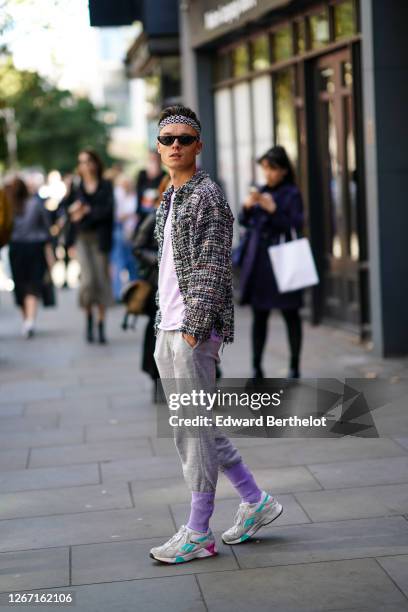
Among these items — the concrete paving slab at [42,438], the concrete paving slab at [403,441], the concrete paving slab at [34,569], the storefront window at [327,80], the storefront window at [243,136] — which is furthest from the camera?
the storefront window at [243,136]

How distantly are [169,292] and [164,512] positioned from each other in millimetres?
1322

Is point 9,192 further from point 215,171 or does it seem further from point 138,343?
point 215,171

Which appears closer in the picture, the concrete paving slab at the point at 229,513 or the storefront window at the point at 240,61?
the concrete paving slab at the point at 229,513

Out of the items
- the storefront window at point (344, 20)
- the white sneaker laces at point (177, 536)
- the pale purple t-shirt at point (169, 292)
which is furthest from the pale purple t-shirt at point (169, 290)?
the storefront window at point (344, 20)

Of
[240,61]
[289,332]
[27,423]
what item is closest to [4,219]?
[27,423]

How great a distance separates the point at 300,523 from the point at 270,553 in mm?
466

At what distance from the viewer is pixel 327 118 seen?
12.1 metres

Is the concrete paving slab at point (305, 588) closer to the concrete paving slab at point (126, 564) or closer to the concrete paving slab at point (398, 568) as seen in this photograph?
the concrete paving slab at point (398, 568)

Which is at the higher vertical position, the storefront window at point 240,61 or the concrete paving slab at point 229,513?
the storefront window at point 240,61

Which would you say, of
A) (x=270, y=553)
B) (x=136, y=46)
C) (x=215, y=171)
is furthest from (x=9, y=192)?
(x=270, y=553)

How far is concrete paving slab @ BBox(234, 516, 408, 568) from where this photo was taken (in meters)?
4.84

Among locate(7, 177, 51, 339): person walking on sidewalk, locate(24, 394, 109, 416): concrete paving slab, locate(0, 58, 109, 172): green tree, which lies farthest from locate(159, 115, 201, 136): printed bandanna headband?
locate(0, 58, 109, 172): green tree

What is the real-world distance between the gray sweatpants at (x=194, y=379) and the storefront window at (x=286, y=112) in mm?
8437

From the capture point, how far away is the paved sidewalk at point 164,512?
4484 millimetres
